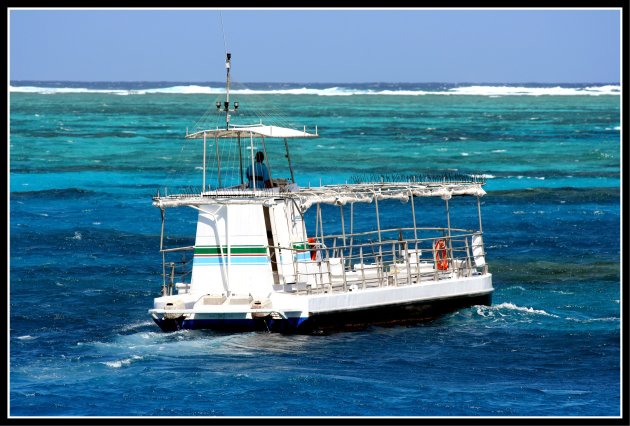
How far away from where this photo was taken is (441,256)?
1538 inches

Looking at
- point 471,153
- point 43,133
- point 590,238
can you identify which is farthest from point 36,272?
point 43,133

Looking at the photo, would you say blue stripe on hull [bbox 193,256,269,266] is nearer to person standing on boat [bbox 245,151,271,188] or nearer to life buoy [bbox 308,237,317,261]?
life buoy [bbox 308,237,317,261]

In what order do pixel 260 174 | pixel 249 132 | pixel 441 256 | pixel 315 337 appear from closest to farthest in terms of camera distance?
pixel 315 337 < pixel 249 132 < pixel 260 174 < pixel 441 256

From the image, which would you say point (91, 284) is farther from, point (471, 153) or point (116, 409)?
point (471, 153)

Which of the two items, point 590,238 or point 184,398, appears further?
point 590,238

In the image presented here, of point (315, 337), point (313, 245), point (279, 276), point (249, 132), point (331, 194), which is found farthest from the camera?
point (313, 245)

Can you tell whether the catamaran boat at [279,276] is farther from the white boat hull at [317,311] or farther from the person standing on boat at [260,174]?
the person standing on boat at [260,174]

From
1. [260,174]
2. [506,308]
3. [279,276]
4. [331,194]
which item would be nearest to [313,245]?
[331,194]

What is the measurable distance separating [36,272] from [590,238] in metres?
20.6

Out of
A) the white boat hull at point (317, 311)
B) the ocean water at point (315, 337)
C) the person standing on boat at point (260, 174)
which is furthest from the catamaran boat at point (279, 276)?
the ocean water at point (315, 337)

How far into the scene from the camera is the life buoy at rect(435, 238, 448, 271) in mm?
37625

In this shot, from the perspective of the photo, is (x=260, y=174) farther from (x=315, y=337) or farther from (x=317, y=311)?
(x=315, y=337)

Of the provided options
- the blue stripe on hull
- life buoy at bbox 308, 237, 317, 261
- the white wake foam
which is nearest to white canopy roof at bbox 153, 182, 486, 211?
life buoy at bbox 308, 237, 317, 261

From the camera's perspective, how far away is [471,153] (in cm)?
10144
